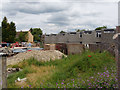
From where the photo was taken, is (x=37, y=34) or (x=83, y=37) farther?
(x=37, y=34)

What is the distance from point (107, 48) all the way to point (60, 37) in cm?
2523

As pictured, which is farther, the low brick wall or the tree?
the tree

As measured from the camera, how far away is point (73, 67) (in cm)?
621

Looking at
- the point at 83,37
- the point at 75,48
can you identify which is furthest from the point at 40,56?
the point at 83,37

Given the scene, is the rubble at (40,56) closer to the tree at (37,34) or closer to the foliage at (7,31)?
the foliage at (7,31)

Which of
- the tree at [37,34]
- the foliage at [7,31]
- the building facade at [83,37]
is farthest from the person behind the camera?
the tree at [37,34]

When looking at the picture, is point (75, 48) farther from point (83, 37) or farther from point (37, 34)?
point (37, 34)

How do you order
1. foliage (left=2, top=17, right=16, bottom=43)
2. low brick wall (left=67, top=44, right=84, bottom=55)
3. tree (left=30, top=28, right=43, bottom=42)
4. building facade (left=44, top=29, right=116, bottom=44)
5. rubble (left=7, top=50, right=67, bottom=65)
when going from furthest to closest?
tree (left=30, top=28, right=43, bottom=42) → foliage (left=2, top=17, right=16, bottom=43) → building facade (left=44, top=29, right=116, bottom=44) → low brick wall (left=67, top=44, right=84, bottom=55) → rubble (left=7, top=50, right=67, bottom=65)

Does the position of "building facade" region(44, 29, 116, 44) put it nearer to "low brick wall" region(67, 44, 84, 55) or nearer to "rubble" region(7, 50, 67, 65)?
"low brick wall" region(67, 44, 84, 55)

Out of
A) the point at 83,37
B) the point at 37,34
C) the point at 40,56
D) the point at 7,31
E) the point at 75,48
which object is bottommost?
the point at 40,56

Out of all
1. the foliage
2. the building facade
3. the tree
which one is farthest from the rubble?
Result: the tree

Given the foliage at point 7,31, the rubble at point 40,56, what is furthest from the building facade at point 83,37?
the rubble at point 40,56

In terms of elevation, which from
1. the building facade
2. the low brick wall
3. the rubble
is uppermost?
the building facade

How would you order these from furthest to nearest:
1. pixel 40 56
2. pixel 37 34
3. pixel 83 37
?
pixel 37 34
pixel 83 37
pixel 40 56
